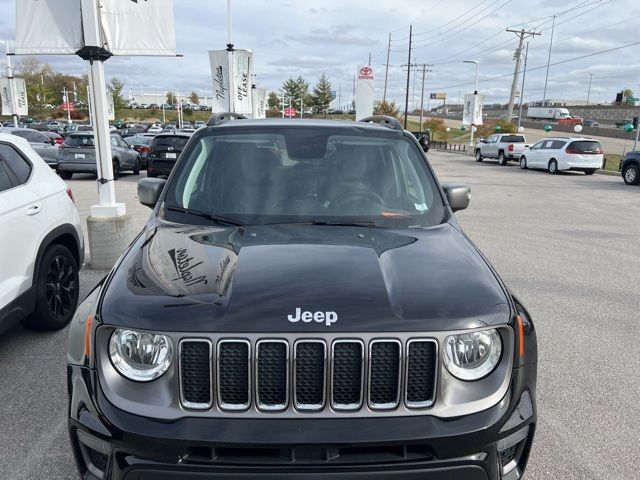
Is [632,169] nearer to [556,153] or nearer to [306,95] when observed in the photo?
[556,153]

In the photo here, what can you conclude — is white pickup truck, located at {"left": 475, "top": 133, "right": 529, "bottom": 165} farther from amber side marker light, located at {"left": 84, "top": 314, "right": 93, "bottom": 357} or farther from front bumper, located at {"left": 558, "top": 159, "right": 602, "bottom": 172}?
amber side marker light, located at {"left": 84, "top": 314, "right": 93, "bottom": 357}

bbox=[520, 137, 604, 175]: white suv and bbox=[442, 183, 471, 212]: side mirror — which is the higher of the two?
bbox=[442, 183, 471, 212]: side mirror

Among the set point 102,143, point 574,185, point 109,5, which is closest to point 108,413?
point 102,143

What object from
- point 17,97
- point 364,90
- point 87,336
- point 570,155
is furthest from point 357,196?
point 17,97

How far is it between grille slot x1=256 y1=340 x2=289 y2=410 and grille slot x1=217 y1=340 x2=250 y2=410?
0.16 ft

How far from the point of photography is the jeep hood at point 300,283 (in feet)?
6.93

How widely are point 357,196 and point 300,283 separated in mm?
1302

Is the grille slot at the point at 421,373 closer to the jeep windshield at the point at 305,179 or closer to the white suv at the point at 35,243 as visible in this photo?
the jeep windshield at the point at 305,179

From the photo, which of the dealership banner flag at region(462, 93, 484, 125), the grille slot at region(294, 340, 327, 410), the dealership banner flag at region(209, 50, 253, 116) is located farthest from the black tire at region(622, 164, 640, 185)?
the dealership banner flag at region(462, 93, 484, 125)

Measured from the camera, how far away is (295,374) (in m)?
2.06

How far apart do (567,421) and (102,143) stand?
6010 mm

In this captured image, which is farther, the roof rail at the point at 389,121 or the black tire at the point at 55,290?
the black tire at the point at 55,290

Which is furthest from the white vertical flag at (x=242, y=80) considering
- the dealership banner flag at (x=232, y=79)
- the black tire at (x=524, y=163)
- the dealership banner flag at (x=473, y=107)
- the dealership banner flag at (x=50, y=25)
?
the dealership banner flag at (x=473, y=107)

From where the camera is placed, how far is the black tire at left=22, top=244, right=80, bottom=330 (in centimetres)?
460
